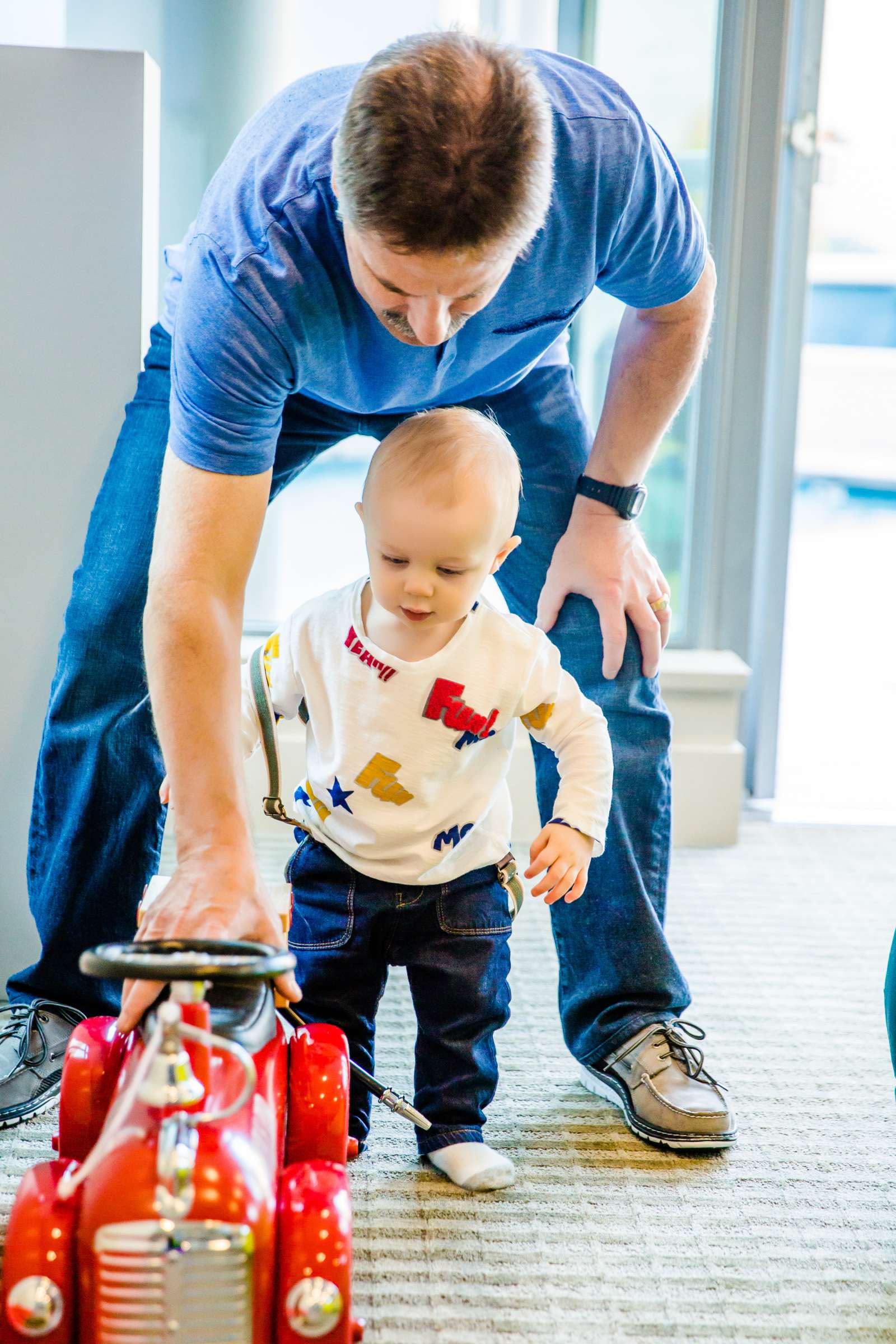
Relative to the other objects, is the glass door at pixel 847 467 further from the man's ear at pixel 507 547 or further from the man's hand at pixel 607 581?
the man's ear at pixel 507 547

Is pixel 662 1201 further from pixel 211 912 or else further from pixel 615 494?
pixel 615 494

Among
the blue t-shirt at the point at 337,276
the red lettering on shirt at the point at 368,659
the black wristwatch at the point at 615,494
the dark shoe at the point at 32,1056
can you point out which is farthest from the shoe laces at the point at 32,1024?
the black wristwatch at the point at 615,494

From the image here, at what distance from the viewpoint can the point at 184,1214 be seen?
25.0 inches

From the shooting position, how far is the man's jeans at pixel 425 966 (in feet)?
3.47

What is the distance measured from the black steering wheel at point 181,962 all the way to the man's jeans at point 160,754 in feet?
1.43

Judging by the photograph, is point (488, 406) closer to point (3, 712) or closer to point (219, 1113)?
point (3, 712)

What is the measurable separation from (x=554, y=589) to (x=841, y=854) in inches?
38.7

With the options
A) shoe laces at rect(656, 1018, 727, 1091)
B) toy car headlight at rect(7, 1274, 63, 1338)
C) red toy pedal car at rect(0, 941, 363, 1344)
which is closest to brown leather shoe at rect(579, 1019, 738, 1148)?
shoe laces at rect(656, 1018, 727, 1091)

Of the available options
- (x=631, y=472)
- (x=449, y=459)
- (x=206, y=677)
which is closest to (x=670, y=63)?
(x=631, y=472)

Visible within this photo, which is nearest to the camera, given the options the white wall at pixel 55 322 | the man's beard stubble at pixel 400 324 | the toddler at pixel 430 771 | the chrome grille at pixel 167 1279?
the chrome grille at pixel 167 1279

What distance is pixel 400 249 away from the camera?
802mm

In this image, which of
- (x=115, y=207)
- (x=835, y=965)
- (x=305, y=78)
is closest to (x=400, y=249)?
(x=305, y=78)

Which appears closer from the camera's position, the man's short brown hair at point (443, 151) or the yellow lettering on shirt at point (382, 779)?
the man's short brown hair at point (443, 151)

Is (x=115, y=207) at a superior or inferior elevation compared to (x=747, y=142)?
inferior
